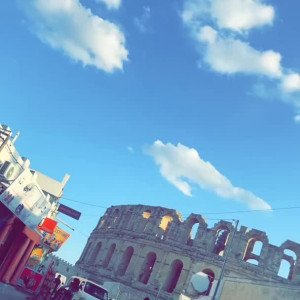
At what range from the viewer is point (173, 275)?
3419cm

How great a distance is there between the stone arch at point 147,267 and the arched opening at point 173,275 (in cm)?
265

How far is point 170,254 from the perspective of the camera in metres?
34.1

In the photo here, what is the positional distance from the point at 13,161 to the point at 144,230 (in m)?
21.8

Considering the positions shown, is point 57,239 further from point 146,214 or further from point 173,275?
point 173,275

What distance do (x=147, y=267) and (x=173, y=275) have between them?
9.97 ft

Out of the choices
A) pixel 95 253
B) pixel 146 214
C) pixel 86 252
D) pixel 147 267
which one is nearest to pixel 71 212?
pixel 147 267

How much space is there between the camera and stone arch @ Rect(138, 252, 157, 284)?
116 ft

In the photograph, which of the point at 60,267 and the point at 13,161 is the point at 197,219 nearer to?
the point at 60,267

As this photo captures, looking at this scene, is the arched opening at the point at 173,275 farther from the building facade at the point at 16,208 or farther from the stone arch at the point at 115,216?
the building facade at the point at 16,208

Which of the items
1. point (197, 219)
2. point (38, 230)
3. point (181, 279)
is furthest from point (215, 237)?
point (38, 230)

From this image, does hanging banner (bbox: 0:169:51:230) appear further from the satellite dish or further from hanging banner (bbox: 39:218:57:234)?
the satellite dish

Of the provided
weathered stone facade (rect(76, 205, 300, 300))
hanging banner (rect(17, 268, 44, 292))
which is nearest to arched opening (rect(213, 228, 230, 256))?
weathered stone facade (rect(76, 205, 300, 300))

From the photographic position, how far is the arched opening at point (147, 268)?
35.3m

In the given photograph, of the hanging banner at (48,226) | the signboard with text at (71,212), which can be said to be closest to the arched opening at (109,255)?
the signboard with text at (71,212)
